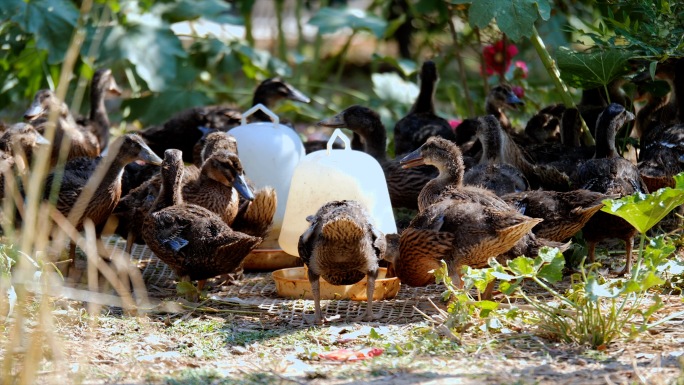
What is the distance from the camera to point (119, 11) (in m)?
9.70

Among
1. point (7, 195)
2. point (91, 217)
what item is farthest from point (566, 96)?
point (7, 195)

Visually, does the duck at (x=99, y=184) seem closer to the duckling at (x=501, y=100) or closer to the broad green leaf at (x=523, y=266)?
the broad green leaf at (x=523, y=266)

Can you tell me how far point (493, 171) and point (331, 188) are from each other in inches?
49.5

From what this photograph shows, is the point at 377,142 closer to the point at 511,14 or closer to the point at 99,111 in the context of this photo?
the point at 511,14

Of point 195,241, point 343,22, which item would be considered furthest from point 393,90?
point 195,241

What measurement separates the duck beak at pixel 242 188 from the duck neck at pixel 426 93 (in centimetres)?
302

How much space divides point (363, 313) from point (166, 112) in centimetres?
502

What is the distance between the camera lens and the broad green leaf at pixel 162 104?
10.0 metres

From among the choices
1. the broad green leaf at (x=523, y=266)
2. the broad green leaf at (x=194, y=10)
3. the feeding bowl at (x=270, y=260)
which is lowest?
the feeding bowl at (x=270, y=260)

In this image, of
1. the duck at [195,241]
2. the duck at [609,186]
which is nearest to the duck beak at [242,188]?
the duck at [195,241]

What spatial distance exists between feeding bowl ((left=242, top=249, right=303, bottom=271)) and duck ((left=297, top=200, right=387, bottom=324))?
1445 mm

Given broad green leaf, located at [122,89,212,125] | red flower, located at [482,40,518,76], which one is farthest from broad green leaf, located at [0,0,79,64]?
red flower, located at [482,40,518,76]

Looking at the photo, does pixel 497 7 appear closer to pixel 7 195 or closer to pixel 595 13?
pixel 7 195

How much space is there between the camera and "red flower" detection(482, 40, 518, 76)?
32.1 feet
